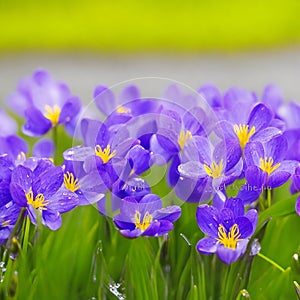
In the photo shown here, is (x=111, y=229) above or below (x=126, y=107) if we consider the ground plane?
below

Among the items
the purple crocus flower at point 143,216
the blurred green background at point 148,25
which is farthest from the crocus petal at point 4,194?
the blurred green background at point 148,25

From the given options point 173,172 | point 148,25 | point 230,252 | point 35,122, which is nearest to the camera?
point 230,252

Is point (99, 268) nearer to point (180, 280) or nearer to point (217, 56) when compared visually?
point (180, 280)

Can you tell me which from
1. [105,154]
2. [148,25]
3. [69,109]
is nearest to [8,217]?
[105,154]

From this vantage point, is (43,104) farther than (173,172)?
Yes

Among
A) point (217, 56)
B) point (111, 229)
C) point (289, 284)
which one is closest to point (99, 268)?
point (111, 229)

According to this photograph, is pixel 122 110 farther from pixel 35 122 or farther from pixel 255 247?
pixel 255 247
